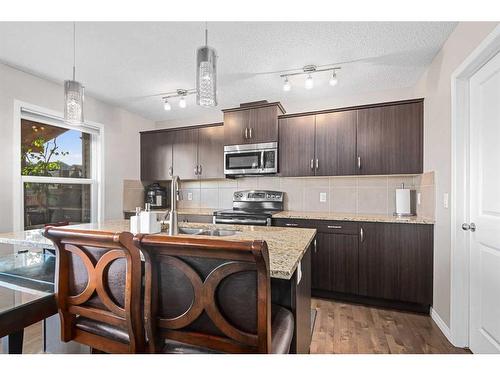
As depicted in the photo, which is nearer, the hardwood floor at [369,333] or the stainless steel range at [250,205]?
the hardwood floor at [369,333]

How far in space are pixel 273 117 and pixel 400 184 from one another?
68.3 inches

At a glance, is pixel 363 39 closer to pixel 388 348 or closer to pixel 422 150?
pixel 422 150

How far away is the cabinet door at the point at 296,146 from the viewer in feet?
10.4

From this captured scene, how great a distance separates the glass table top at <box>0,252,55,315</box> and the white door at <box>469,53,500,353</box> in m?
2.49

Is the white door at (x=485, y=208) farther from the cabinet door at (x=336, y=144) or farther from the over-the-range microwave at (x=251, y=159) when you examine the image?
the over-the-range microwave at (x=251, y=159)

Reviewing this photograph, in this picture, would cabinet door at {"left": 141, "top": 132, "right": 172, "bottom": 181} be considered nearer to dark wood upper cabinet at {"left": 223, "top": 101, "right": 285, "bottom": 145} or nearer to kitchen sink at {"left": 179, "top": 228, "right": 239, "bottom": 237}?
dark wood upper cabinet at {"left": 223, "top": 101, "right": 285, "bottom": 145}

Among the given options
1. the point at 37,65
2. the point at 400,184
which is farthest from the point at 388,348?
the point at 37,65

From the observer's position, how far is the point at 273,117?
3.28 metres

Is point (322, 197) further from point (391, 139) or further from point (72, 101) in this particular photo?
point (72, 101)

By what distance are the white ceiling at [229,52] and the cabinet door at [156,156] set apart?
0.99 metres

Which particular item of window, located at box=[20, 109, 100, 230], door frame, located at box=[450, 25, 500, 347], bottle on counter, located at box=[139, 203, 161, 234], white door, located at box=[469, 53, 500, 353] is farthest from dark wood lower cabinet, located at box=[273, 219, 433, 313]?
window, located at box=[20, 109, 100, 230]

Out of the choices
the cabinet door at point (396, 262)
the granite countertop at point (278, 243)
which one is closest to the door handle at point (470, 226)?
the cabinet door at point (396, 262)

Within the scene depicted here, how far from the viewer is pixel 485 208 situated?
1.70 m

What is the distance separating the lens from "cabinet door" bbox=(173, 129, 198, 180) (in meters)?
3.83
